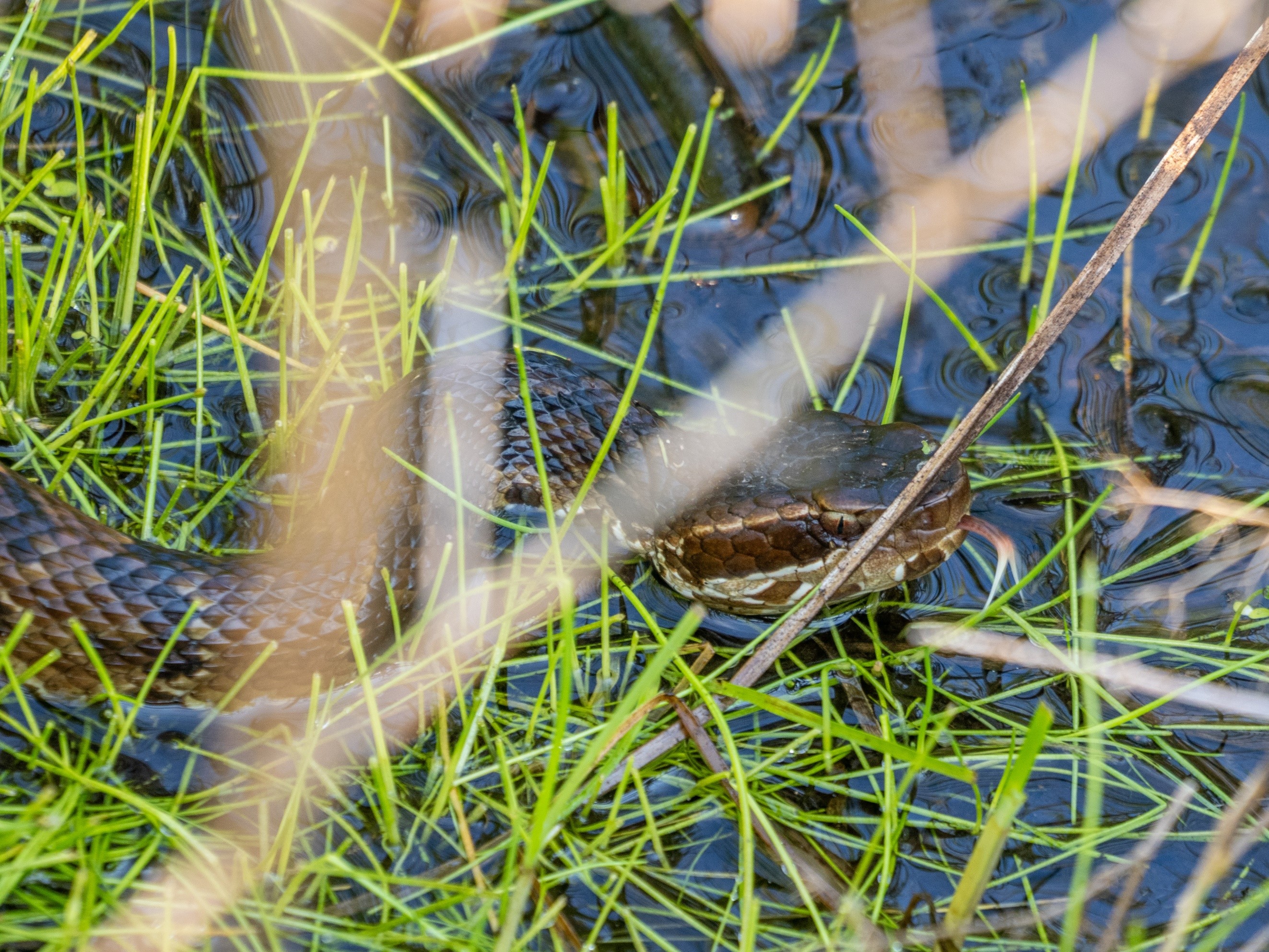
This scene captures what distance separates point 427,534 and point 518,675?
1.92ft

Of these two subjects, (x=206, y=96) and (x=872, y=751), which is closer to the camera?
(x=872, y=751)

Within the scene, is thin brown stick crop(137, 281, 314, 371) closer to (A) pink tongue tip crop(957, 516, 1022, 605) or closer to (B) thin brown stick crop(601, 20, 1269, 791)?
(B) thin brown stick crop(601, 20, 1269, 791)

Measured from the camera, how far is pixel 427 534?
352cm

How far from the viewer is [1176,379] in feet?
13.0

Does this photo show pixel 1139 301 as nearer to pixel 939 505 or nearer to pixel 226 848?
pixel 939 505

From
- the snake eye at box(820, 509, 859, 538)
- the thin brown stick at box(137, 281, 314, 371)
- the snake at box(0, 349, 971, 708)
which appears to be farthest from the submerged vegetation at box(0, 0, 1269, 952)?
the snake eye at box(820, 509, 859, 538)

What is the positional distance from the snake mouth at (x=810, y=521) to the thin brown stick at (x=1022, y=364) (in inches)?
13.5

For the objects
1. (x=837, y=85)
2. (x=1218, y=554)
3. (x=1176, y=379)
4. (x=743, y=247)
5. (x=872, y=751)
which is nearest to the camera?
(x=872, y=751)

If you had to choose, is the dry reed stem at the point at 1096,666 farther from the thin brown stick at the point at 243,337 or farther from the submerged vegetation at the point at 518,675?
the thin brown stick at the point at 243,337

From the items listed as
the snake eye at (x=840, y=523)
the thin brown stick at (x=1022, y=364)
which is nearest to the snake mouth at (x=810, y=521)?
the snake eye at (x=840, y=523)

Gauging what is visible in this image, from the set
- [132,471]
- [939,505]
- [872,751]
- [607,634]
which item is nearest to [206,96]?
[132,471]

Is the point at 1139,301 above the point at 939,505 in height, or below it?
below

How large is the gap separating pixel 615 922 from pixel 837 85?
364 cm

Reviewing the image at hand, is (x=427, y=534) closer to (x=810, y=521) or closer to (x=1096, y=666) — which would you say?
(x=810, y=521)
